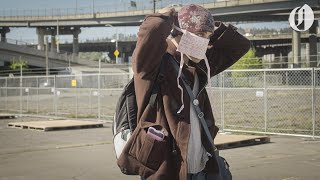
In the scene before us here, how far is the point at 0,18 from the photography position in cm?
9625

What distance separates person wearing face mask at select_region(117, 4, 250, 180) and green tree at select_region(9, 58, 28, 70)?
71.0 meters

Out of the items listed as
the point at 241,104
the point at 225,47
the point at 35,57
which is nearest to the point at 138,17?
the point at 35,57

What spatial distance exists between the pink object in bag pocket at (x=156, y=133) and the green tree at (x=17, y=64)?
233 feet

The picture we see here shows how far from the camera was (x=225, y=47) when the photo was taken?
3090mm

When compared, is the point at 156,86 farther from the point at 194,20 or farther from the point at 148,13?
the point at 148,13

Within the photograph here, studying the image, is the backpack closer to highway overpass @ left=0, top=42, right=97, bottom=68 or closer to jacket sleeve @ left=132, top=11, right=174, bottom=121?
jacket sleeve @ left=132, top=11, right=174, bottom=121

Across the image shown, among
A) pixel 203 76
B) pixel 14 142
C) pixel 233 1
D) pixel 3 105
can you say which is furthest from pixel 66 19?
pixel 203 76

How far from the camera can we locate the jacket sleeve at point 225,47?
3.02m

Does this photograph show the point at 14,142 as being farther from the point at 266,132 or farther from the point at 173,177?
the point at 173,177

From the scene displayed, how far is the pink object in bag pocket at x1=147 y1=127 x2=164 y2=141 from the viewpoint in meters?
2.59

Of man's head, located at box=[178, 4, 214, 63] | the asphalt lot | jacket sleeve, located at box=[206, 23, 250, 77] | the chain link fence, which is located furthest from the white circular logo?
man's head, located at box=[178, 4, 214, 63]

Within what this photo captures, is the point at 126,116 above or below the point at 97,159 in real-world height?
above

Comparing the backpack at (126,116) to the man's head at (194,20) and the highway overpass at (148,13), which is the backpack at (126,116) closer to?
the man's head at (194,20)

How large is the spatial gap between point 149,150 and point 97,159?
723 centimetres
